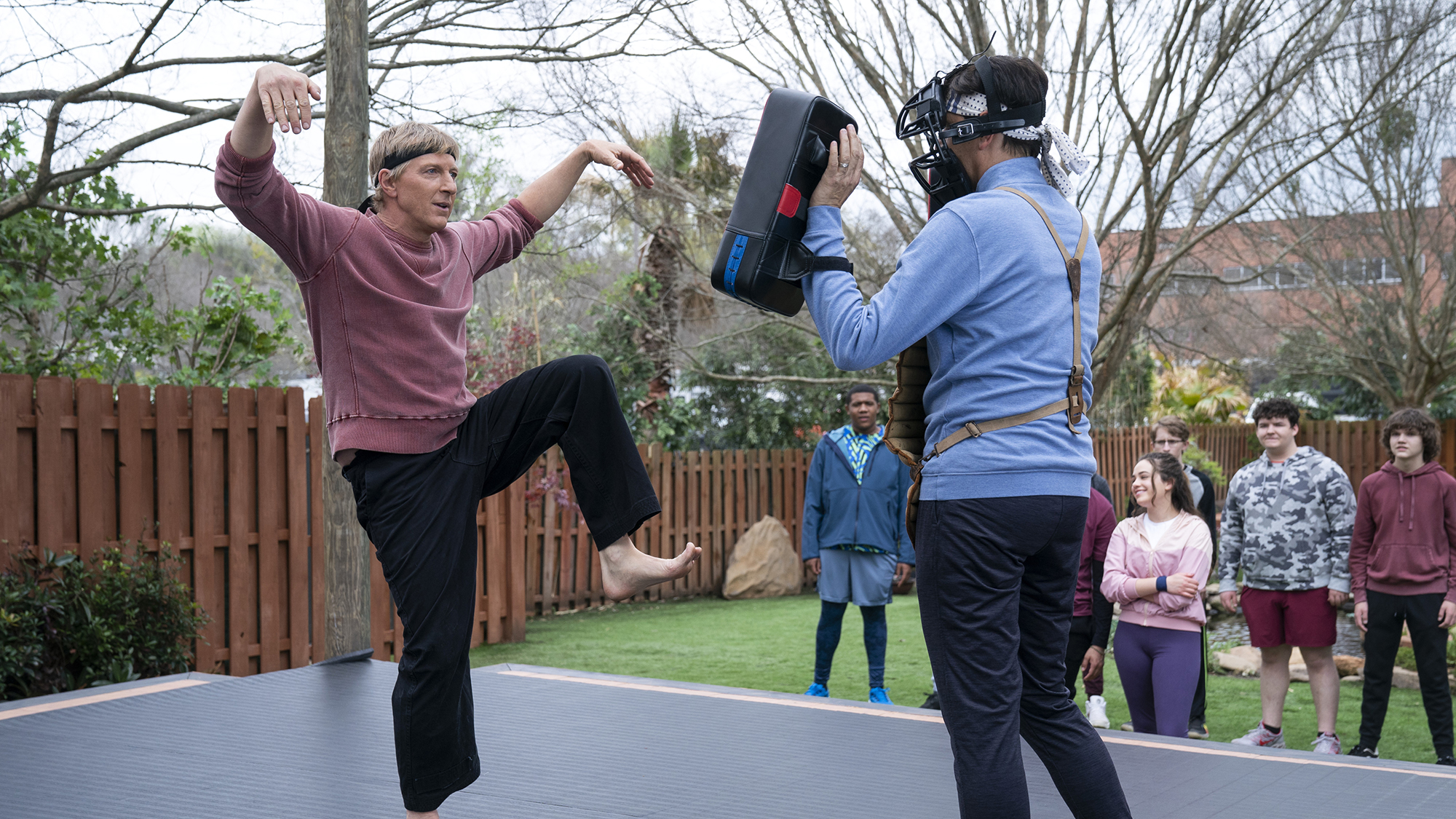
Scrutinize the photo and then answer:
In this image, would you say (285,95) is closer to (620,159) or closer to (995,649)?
(620,159)

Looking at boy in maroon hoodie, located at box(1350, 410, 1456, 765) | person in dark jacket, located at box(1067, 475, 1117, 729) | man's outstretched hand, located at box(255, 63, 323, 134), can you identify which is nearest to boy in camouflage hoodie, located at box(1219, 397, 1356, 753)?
boy in maroon hoodie, located at box(1350, 410, 1456, 765)

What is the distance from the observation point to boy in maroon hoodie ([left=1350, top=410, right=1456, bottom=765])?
4598mm

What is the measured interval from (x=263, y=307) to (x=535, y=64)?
256 centimetres

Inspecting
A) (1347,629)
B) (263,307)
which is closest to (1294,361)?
(1347,629)

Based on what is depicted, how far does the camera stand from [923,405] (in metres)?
A: 2.17

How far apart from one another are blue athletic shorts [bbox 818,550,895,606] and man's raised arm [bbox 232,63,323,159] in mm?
4122

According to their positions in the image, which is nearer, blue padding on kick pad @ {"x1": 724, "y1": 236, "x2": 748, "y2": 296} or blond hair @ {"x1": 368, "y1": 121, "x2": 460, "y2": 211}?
blue padding on kick pad @ {"x1": 724, "y1": 236, "x2": 748, "y2": 296}

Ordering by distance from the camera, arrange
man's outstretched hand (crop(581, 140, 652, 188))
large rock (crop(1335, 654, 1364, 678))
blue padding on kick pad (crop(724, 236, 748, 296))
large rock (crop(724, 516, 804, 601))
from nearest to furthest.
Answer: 1. blue padding on kick pad (crop(724, 236, 748, 296))
2. man's outstretched hand (crop(581, 140, 652, 188))
3. large rock (crop(1335, 654, 1364, 678))
4. large rock (crop(724, 516, 804, 601))

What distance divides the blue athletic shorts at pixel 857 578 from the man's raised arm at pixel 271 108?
162 inches

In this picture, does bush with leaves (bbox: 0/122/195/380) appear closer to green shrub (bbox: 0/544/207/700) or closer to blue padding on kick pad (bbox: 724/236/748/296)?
green shrub (bbox: 0/544/207/700)

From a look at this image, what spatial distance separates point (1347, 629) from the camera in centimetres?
879

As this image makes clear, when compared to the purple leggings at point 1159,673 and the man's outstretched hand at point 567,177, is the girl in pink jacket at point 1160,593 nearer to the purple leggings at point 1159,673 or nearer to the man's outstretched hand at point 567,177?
the purple leggings at point 1159,673

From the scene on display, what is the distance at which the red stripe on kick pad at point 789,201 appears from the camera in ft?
7.03

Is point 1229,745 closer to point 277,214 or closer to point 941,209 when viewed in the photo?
point 941,209
